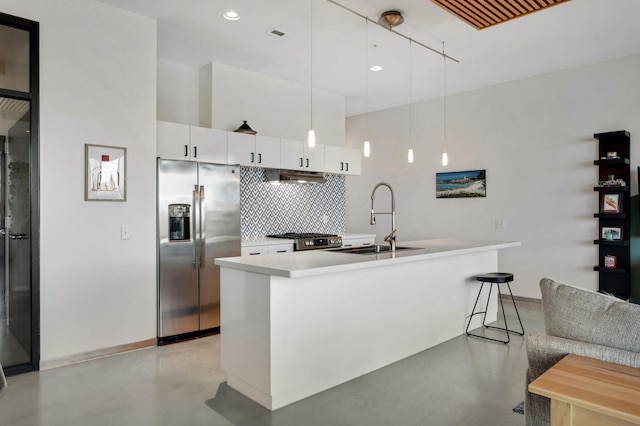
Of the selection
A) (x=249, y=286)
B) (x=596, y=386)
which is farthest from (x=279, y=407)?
(x=596, y=386)

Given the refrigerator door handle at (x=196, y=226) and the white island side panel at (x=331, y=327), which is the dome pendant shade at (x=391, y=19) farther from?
the refrigerator door handle at (x=196, y=226)

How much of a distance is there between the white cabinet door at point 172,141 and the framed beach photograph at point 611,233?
15.7 ft

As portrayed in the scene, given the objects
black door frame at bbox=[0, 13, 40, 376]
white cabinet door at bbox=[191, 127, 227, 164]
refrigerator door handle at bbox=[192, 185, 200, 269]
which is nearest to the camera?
black door frame at bbox=[0, 13, 40, 376]

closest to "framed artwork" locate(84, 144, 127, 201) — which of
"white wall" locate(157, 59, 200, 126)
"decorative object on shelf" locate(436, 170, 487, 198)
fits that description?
"white wall" locate(157, 59, 200, 126)

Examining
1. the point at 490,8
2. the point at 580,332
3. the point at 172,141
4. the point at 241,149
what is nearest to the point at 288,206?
the point at 241,149

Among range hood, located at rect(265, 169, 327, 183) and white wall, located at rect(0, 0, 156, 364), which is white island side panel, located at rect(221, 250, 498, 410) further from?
range hood, located at rect(265, 169, 327, 183)

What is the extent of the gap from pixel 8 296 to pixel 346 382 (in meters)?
3.23

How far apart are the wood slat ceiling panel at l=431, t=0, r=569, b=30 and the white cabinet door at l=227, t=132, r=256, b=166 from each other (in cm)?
264

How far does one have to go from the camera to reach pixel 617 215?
4.84 meters

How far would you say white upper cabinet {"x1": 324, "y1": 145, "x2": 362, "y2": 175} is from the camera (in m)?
6.10

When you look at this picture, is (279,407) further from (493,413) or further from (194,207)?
(194,207)

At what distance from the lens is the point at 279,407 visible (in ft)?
8.76

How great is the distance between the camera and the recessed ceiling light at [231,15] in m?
3.79

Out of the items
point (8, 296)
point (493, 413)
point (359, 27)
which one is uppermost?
point (359, 27)
